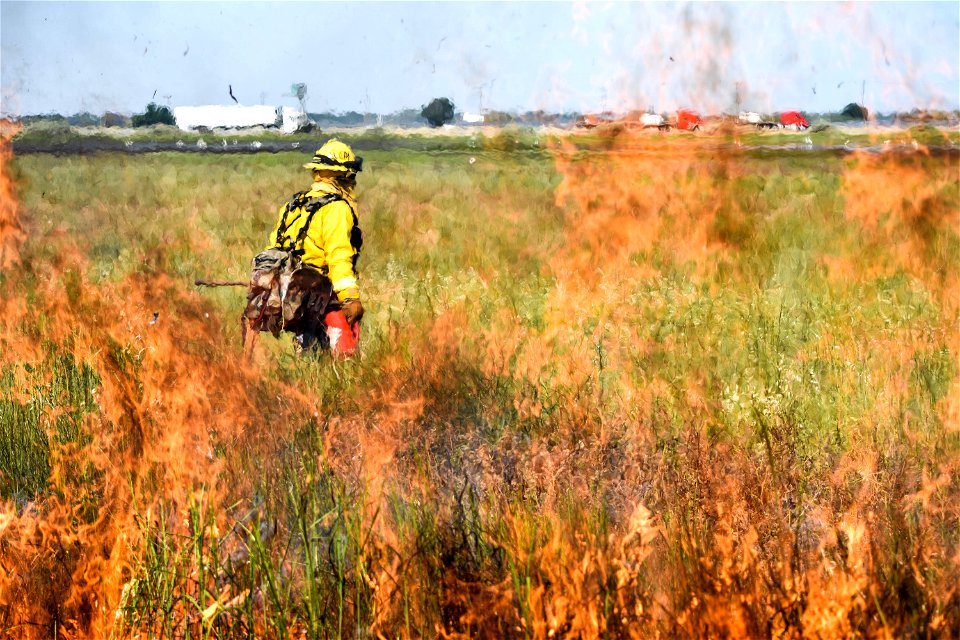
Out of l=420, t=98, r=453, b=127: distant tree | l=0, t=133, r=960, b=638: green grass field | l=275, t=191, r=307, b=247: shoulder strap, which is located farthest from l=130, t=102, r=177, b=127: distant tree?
l=275, t=191, r=307, b=247: shoulder strap

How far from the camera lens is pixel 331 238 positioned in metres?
6.54

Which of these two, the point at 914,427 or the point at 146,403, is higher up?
the point at 146,403

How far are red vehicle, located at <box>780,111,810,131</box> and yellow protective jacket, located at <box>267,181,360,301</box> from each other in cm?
4941

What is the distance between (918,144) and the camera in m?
24.6

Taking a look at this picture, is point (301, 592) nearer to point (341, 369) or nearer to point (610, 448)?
point (610, 448)

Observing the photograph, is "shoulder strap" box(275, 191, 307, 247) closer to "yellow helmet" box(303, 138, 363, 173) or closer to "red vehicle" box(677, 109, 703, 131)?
"yellow helmet" box(303, 138, 363, 173)

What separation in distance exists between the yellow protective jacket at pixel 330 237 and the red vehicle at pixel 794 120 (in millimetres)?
49414

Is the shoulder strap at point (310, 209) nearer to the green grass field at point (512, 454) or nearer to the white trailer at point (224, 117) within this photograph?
the green grass field at point (512, 454)

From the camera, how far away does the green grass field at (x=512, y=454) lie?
119 inches

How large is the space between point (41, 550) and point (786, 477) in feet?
8.97

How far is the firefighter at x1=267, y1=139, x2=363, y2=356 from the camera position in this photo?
654cm

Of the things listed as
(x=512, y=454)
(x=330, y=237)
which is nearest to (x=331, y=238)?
(x=330, y=237)

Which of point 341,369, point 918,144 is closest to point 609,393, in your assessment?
point 341,369

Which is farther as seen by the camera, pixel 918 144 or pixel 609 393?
pixel 918 144
